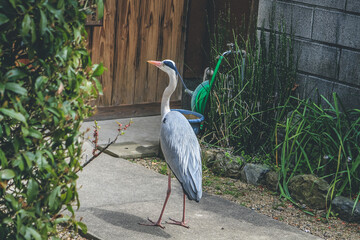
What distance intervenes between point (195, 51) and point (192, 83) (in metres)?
0.49

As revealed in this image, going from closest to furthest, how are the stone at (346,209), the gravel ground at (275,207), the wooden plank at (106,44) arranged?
the gravel ground at (275,207), the stone at (346,209), the wooden plank at (106,44)

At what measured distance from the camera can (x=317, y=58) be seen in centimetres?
700

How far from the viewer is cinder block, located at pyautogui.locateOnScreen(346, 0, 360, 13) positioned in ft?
21.5

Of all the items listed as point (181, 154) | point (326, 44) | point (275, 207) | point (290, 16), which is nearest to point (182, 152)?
point (181, 154)

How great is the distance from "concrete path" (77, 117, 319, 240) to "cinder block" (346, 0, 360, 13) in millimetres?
2441

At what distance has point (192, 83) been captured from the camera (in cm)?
942

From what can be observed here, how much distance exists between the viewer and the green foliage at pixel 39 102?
300cm

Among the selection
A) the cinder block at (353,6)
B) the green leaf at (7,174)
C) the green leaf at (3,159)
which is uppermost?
the cinder block at (353,6)

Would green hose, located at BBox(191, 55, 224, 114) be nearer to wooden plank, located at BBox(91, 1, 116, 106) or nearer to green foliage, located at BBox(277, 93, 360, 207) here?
green foliage, located at BBox(277, 93, 360, 207)

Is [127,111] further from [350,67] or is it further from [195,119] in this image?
[350,67]

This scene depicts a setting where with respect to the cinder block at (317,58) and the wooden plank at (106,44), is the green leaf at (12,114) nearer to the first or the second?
the cinder block at (317,58)

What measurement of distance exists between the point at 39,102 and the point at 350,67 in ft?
14.5

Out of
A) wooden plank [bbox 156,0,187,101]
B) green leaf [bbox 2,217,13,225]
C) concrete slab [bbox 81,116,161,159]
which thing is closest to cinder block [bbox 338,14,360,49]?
concrete slab [bbox 81,116,161,159]

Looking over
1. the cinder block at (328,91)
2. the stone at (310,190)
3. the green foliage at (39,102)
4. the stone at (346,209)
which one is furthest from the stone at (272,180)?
the green foliage at (39,102)
